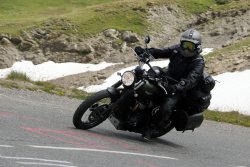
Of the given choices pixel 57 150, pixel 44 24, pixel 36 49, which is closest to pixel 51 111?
pixel 57 150

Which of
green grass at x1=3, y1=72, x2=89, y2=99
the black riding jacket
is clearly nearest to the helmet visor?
the black riding jacket

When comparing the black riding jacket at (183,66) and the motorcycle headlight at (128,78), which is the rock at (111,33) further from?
the motorcycle headlight at (128,78)

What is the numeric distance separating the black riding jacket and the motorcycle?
0.18 m

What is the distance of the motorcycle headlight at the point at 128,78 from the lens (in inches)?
410

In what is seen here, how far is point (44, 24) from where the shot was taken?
44.7 m

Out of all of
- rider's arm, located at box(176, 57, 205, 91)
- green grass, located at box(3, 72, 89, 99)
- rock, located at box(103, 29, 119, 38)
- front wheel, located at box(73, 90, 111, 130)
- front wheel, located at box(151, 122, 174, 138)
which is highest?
rider's arm, located at box(176, 57, 205, 91)

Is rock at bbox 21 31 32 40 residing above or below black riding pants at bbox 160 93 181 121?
below

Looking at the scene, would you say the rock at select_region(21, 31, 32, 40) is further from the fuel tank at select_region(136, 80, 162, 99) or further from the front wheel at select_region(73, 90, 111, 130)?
the fuel tank at select_region(136, 80, 162, 99)

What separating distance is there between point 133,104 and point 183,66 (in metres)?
1.20

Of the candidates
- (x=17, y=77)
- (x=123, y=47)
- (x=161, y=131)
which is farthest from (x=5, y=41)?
(x=161, y=131)

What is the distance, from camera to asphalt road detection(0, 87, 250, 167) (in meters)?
8.46

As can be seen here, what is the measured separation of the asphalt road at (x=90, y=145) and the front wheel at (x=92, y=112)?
16 cm

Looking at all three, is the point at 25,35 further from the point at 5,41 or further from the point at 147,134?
the point at 147,134

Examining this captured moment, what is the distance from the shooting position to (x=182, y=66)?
11.2 meters
